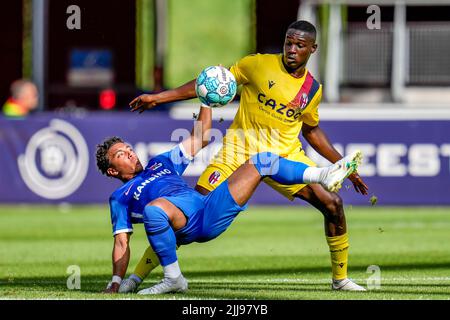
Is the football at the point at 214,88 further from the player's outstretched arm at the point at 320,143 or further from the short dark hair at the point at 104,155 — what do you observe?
the player's outstretched arm at the point at 320,143

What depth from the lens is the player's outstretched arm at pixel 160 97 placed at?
9.52 meters

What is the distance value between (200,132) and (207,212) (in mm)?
796

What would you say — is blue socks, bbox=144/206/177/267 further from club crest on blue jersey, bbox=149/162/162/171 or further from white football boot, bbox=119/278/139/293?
club crest on blue jersey, bbox=149/162/162/171

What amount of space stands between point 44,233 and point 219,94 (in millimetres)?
7281

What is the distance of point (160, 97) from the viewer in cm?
966

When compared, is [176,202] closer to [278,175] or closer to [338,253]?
[278,175]

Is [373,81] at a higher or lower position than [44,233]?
higher

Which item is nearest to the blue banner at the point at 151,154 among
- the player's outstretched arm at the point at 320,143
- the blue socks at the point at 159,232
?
the player's outstretched arm at the point at 320,143

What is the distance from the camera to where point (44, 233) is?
16.4 metres

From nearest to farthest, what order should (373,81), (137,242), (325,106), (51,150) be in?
(137,242), (51,150), (325,106), (373,81)

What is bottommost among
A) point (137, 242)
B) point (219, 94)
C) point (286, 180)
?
point (137, 242)
